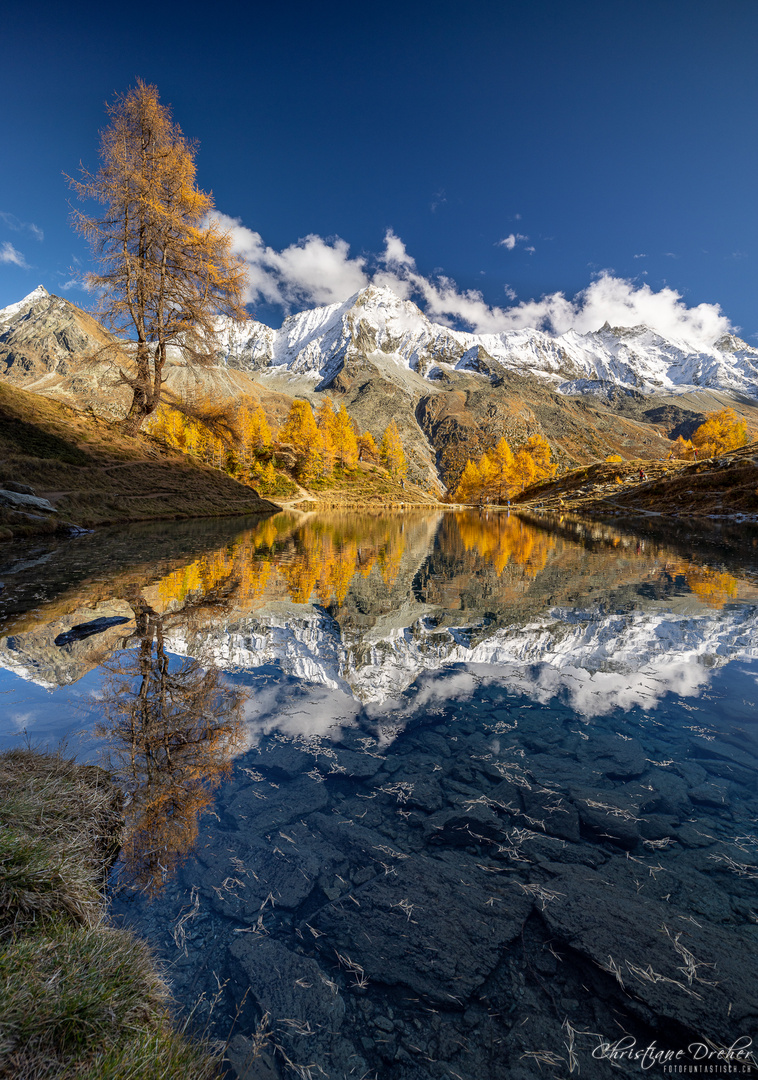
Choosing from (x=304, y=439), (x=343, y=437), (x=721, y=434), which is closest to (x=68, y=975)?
(x=304, y=439)

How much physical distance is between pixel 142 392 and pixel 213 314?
21.8 feet

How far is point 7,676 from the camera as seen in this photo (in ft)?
22.9

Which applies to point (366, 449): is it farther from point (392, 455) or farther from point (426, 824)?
point (426, 824)

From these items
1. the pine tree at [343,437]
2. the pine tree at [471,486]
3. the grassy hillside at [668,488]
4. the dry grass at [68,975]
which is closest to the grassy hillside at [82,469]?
the dry grass at [68,975]

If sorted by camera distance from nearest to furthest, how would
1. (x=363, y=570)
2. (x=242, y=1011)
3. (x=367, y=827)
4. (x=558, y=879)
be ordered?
(x=242, y=1011) < (x=558, y=879) < (x=367, y=827) < (x=363, y=570)

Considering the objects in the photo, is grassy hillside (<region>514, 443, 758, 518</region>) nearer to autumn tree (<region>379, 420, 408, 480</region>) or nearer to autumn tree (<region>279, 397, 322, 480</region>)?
autumn tree (<region>379, 420, 408, 480</region>)

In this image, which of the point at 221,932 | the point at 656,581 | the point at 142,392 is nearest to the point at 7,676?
the point at 221,932

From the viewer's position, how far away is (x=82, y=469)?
84.7 ft

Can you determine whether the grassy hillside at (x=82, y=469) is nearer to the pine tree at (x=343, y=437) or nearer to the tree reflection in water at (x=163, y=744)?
the tree reflection in water at (x=163, y=744)

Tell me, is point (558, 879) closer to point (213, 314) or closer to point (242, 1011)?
point (242, 1011)

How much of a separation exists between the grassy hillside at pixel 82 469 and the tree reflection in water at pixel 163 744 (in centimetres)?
1705

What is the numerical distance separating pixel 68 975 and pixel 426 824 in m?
3.27

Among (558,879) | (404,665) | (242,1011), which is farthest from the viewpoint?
(404,665)

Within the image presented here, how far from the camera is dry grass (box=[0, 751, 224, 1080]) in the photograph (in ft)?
5.70
